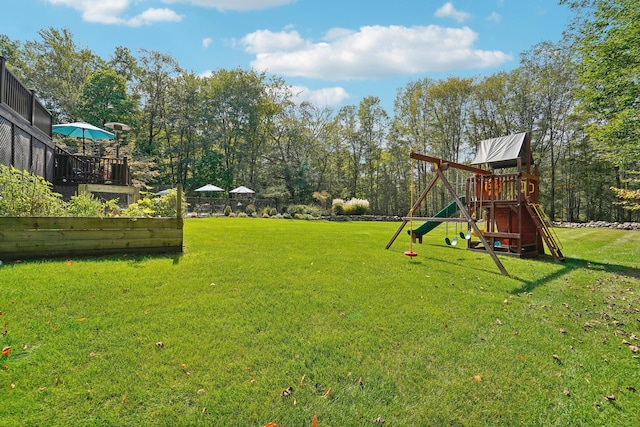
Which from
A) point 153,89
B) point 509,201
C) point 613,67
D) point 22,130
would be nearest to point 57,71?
point 153,89

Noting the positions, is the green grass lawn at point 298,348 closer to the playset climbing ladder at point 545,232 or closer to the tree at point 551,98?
the playset climbing ladder at point 545,232

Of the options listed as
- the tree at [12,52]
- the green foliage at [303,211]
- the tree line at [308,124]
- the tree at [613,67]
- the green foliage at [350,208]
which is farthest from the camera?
the tree line at [308,124]

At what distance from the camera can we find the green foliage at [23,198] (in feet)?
15.9

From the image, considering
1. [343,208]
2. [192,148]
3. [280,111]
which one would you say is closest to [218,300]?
[343,208]

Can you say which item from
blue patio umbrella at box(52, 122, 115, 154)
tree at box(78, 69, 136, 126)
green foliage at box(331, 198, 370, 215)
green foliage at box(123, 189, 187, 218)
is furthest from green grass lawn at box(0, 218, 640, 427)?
tree at box(78, 69, 136, 126)

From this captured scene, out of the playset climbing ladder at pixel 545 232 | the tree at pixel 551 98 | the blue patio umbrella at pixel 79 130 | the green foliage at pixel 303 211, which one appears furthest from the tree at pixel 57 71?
the tree at pixel 551 98

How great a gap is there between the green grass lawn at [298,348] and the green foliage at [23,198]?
120cm

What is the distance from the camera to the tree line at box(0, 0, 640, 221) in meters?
23.6

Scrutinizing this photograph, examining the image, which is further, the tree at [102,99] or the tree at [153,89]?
the tree at [153,89]

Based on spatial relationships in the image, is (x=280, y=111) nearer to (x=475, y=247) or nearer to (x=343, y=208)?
(x=343, y=208)

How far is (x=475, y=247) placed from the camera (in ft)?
29.3

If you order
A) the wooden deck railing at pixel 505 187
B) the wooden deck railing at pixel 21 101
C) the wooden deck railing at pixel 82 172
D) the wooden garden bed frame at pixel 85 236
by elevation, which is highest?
the wooden deck railing at pixel 21 101

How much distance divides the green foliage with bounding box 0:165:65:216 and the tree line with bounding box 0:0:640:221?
54.5ft

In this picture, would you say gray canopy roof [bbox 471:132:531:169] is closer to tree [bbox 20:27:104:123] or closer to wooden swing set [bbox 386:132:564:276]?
wooden swing set [bbox 386:132:564:276]
